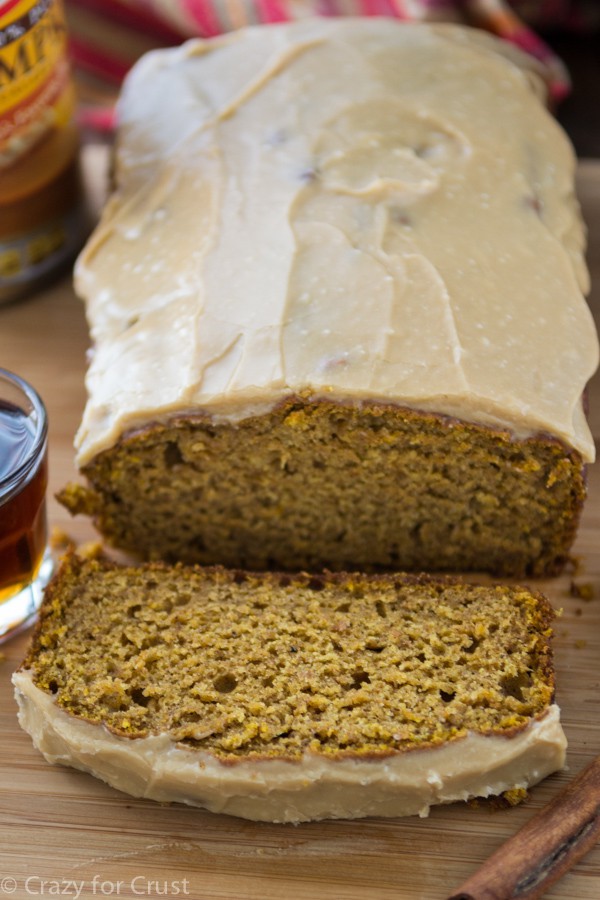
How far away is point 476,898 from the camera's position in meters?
2.68

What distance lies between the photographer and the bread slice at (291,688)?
2885mm

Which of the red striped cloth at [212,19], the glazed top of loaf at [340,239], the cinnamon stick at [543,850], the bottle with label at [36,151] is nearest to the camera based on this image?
the cinnamon stick at [543,850]

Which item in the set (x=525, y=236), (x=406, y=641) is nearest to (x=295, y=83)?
(x=525, y=236)

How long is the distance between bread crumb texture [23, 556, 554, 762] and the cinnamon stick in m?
0.25

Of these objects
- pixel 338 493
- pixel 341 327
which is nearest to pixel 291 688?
pixel 338 493

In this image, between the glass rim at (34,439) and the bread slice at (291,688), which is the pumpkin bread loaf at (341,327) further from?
the bread slice at (291,688)

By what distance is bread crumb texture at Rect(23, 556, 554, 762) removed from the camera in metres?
2.97

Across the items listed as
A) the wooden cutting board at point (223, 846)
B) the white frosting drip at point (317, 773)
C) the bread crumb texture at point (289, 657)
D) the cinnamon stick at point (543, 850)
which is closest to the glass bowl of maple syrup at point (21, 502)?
the bread crumb texture at point (289, 657)

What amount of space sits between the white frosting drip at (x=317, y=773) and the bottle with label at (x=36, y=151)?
212cm

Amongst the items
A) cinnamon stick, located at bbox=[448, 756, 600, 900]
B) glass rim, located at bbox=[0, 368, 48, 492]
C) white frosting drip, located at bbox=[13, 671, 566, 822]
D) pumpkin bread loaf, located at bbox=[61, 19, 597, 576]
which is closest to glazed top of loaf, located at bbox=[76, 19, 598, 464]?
pumpkin bread loaf, located at bbox=[61, 19, 597, 576]

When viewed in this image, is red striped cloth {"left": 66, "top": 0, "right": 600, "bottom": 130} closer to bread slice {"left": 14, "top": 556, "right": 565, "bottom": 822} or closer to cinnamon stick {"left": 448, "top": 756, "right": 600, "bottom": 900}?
bread slice {"left": 14, "top": 556, "right": 565, "bottom": 822}

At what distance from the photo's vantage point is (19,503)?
10.7 ft

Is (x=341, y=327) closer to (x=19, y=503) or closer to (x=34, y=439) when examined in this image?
(x=34, y=439)

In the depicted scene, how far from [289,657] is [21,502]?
92cm
